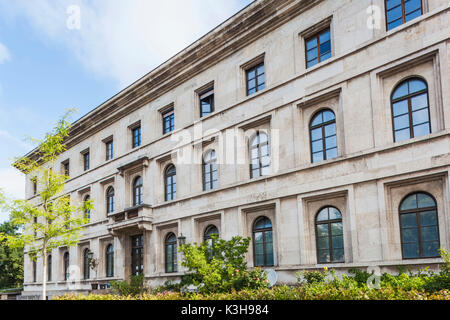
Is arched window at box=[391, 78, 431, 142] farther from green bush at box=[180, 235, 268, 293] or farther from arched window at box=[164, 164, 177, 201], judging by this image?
arched window at box=[164, 164, 177, 201]

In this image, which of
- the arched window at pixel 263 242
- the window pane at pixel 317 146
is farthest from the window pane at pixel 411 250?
the arched window at pixel 263 242

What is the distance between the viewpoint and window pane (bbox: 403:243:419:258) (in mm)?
15805

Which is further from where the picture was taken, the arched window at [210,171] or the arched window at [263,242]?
the arched window at [210,171]

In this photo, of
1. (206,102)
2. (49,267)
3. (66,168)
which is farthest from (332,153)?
(49,267)

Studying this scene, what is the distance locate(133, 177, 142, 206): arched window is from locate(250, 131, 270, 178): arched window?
10139 millimetres

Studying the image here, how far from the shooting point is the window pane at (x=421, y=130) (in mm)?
16053

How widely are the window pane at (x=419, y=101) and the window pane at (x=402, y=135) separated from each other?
0.82 metres

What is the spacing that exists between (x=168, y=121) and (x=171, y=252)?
25.1 feet

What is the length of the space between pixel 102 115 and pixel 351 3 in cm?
2025

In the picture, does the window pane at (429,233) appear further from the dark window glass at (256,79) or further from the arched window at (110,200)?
the arched window at (110,200)

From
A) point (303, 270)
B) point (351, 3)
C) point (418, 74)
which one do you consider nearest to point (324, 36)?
→ point (351, 3)

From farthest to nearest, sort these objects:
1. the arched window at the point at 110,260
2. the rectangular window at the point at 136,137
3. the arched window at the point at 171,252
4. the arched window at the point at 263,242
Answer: the arched window at the point at 110,260 → the rectangular window at the point at 136,137 → the arched window at the point at 171,252 → the arched window at the point at 263,242

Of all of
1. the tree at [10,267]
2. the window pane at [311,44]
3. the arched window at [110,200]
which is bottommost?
the tree at [10,267]
